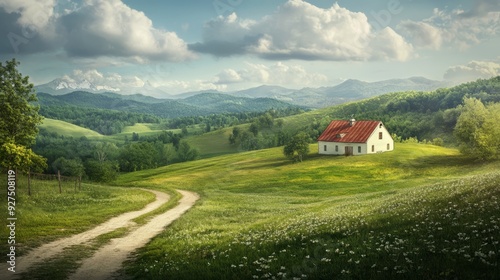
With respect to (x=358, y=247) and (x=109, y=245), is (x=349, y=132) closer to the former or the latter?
(x=109, y=245)

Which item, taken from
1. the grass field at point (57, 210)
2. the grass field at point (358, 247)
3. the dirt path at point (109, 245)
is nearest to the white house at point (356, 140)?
the grass field at point (57, 210)

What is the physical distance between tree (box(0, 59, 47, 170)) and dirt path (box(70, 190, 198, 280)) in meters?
15.8

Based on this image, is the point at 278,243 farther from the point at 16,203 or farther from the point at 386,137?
the point at 386,137

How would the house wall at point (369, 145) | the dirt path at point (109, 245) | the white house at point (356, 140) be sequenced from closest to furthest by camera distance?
the dirt path at point (109, 245) → the house wall at point (369, 145) → the white house at point (356, 140)

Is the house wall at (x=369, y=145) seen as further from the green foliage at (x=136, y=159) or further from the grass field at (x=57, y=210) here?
the green foliage at (x=136, y=159)

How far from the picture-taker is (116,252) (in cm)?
2183

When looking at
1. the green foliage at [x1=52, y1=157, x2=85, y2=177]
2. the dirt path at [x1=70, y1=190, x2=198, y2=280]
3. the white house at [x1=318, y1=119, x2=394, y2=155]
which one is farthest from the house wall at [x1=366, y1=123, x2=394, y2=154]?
the green foliage at [x1=52, y1=157, x2=85, y2=177]

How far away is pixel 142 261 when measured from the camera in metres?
19.2

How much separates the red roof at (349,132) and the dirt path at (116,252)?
80.5 metres

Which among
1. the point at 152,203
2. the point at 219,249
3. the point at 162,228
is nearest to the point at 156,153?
the point at 152,203

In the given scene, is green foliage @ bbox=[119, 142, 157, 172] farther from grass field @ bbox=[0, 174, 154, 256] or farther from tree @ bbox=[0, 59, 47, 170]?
tree @ bbox=[0, 59, 47, 170]

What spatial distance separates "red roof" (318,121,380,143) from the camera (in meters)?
107

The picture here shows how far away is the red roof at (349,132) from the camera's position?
106625 millimetres

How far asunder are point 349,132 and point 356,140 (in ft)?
17.6
